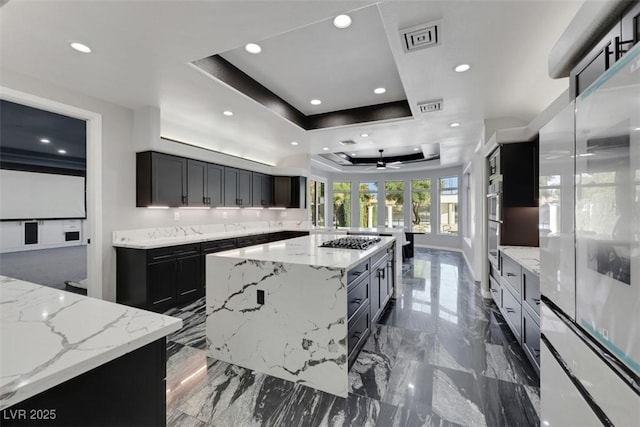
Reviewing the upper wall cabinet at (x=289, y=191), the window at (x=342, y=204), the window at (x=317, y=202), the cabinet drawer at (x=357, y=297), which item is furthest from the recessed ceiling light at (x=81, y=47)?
the window at (x=342, y=204)

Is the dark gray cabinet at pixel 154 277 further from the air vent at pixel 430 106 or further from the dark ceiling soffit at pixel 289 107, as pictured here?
the air vent at pixel 430 106

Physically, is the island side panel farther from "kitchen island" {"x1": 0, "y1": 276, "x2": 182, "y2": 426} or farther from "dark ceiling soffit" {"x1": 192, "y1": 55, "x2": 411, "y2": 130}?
"dark ceiling soffit" {"x1": 192, "y1": 55, "x2": 411, "y2": 130}

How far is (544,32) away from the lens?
203cm

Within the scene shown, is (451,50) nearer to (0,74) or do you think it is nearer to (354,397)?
(354,397)

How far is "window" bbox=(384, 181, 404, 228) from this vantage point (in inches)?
378

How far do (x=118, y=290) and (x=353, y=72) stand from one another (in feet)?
13.0

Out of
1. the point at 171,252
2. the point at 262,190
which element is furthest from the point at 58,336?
the point at 262,190

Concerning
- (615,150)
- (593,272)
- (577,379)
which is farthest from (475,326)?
(615,150)

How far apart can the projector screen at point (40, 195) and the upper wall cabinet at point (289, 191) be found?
733 cm

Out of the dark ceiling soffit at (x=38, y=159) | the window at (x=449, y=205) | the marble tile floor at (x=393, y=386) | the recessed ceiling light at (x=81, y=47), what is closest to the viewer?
the marble tile floor at (x=393, y=386)

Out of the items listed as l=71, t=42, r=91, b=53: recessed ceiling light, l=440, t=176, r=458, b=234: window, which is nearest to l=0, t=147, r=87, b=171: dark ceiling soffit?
l=71, t=42, r=91, b=53: recessed ceiling light

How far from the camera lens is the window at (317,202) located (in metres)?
9.14

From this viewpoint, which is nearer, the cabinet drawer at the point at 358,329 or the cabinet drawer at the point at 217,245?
the cabinet drawer at the point at 358,329

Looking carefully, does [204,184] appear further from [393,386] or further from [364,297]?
[393,386]
